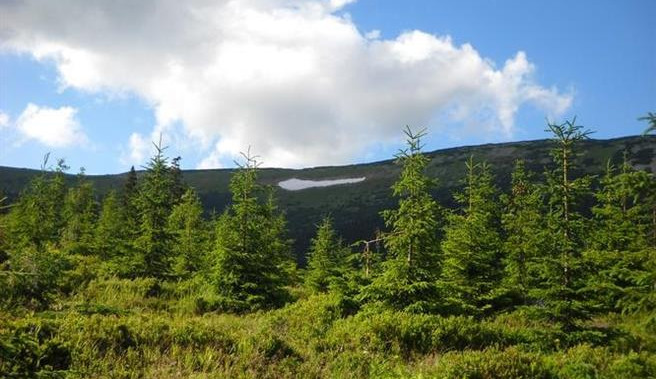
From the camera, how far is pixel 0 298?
42.1ft

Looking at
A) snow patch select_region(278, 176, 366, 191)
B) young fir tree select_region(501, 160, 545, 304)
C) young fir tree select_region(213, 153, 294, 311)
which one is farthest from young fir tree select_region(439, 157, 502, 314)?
snow patch select_region(278, 176, 366, 191)

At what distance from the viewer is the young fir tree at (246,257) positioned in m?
19.2

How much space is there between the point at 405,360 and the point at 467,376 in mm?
2378

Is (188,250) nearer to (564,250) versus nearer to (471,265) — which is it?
(471,265)

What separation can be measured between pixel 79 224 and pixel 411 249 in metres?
29.9

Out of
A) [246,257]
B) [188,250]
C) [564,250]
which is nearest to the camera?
[564,250]

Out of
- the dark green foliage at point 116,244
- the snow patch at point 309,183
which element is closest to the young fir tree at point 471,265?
the dark green foliage at point 116,244

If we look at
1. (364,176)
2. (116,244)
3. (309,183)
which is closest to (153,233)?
(116,244)

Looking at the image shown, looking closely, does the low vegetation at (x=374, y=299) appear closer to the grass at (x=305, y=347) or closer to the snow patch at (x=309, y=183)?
the grass at (x=305, y=347)

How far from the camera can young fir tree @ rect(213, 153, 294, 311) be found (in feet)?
63.1

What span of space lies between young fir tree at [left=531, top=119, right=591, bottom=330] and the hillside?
7751 cm

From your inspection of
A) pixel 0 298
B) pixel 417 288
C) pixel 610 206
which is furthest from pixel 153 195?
pixel 610 206

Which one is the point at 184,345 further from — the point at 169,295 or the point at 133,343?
the point at 169,295

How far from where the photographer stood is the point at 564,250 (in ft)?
49.0
